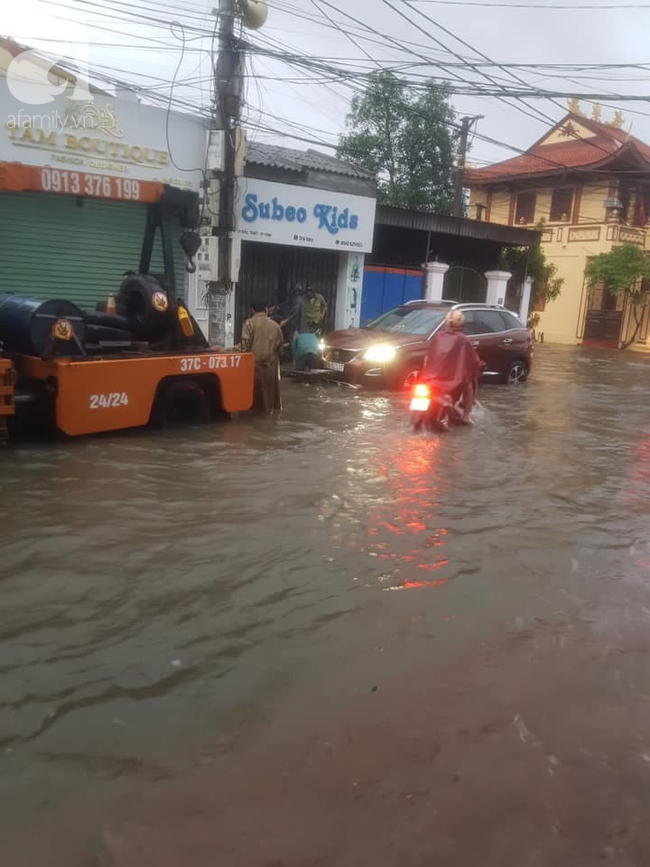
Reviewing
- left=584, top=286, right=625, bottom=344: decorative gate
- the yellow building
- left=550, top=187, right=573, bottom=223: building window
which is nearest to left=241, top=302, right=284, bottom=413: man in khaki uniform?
the yellow building

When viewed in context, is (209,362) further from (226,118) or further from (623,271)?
(623,271)

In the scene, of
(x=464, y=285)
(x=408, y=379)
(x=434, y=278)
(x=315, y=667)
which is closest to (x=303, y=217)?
(x=434, y=278)

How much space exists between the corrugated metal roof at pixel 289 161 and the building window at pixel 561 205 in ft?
51.3

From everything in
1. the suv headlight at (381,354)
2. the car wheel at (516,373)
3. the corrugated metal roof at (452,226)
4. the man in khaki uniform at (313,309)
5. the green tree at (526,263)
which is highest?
the corrugated metal roof at (452,226)

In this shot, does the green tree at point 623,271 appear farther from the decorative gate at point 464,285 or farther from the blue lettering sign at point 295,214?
the blue lettering sign at point 295,214

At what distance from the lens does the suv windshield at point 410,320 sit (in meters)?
12.6

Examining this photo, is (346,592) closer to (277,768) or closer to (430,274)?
(277,768)

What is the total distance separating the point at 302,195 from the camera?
15906 mm

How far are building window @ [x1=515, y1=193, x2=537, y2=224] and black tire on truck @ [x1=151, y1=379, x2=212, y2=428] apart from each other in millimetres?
27892

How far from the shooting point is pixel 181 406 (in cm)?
883

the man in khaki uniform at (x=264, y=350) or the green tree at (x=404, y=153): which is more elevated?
the green tree at (x=404, y=153)

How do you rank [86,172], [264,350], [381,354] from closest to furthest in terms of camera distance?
[264,350]
[86,172]
[381,354]

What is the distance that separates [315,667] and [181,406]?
564cm

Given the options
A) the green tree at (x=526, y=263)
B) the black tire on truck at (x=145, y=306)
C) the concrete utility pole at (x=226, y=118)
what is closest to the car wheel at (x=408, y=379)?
the concrete utility pole at (x=226, y=118)
